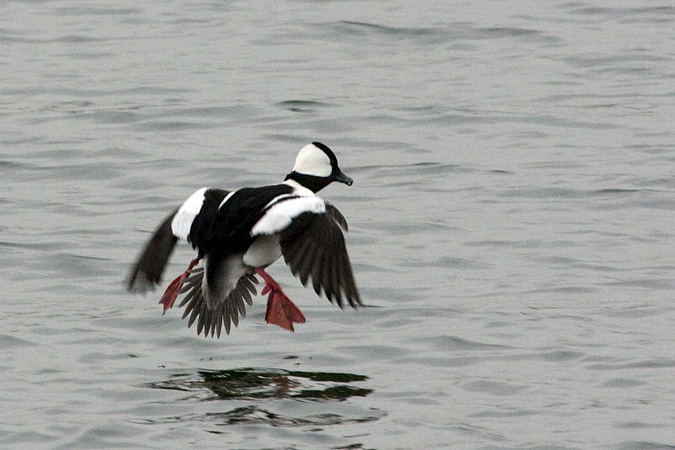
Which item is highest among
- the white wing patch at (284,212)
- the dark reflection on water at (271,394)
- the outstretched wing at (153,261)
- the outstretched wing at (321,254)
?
the white wing patch at (284,212)

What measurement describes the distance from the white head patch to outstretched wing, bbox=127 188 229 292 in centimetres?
56

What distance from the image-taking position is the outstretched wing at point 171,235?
7547 millimetres

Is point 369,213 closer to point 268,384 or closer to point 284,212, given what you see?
point 284,212

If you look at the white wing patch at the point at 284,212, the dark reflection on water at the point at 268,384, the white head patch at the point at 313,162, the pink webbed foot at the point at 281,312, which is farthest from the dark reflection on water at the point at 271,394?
the white head patch at the point at 313,162

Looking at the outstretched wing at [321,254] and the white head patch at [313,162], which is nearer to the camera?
the outstretched wing at [321,254]

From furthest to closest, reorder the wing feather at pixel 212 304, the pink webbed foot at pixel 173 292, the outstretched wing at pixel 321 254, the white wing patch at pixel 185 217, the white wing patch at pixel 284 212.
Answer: the pink webbed foot at pixel 173 292, the wing feather at pixel 212 304, the white wing patch at pixel 185 217, the white wing patch at pixel 284 212, the outstretched wing at pixel 321 254

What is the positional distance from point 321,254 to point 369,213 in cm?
358

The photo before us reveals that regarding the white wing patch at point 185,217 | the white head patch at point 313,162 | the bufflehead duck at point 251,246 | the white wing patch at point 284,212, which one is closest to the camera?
the bufflehead duck at point 251,246

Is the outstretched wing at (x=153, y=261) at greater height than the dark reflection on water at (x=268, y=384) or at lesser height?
greater

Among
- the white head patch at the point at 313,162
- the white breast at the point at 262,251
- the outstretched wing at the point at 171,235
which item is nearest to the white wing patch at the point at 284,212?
the white breast at the point at 262,251

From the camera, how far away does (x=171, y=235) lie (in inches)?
306

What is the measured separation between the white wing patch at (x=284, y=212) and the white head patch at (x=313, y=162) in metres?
0.95

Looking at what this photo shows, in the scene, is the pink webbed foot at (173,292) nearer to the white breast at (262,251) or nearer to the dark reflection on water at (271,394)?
the white breast at (262,251)

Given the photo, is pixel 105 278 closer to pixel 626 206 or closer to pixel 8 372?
pixel 8 372
